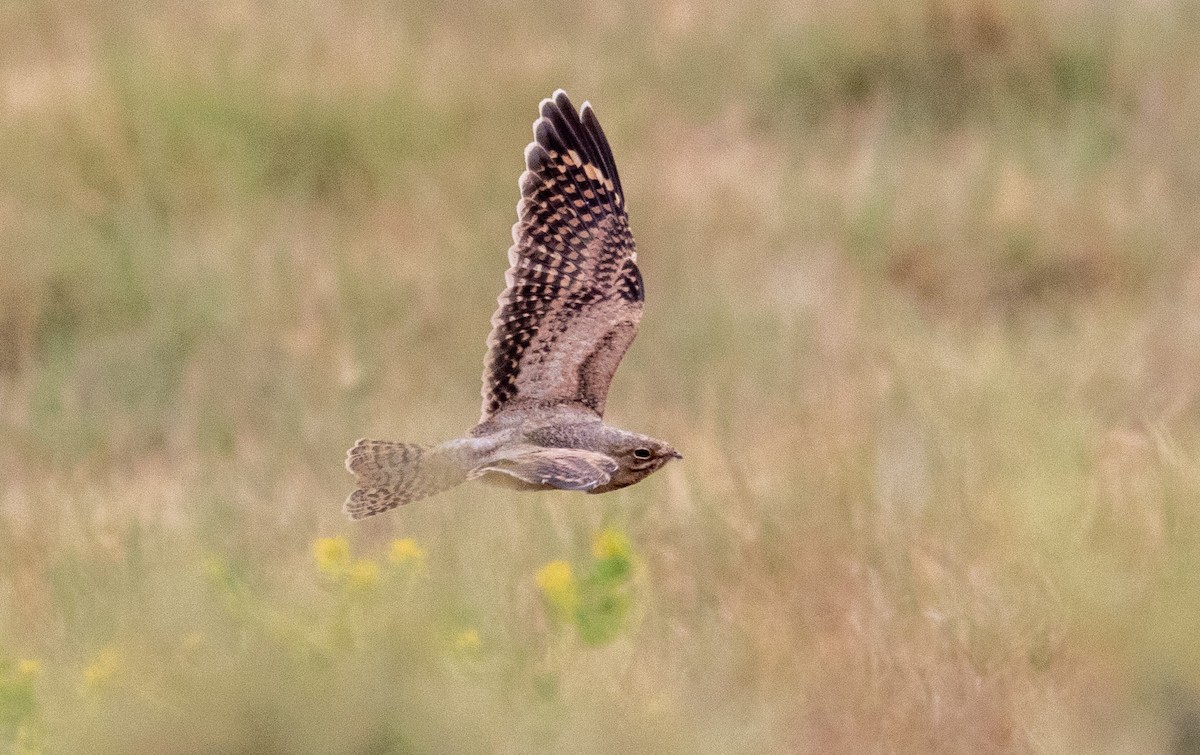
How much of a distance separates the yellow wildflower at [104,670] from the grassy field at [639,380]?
0.01m

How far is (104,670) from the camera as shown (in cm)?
378

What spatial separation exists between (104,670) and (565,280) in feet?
5.10

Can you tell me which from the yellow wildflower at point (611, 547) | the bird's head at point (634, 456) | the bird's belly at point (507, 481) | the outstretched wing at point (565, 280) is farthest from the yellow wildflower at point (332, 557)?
the outstretched wing at point (565, 280)

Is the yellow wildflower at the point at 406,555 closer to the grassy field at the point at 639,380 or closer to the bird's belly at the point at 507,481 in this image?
the grassy field at the point at 639,380

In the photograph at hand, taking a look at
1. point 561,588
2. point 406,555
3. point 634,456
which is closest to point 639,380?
point 634,456

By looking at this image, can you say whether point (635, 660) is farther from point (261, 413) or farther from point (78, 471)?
Result: point (261, 413)

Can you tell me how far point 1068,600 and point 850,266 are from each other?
5.15 metres

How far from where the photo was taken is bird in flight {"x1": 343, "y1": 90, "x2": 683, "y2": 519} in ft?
14.3

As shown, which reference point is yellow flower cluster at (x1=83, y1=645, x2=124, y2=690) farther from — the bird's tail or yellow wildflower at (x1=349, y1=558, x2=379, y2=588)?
the bird's tail

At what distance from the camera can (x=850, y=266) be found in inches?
384

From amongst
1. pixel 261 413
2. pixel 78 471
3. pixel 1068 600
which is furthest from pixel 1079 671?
pixel 261 413

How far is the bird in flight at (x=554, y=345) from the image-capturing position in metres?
4.34

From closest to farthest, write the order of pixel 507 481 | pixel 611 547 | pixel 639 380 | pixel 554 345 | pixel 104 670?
pixel 104 670
pixel 611 547
pixel 507 481
pixel 554 345
pixel 639 380

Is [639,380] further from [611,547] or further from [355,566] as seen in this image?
[355,566]
